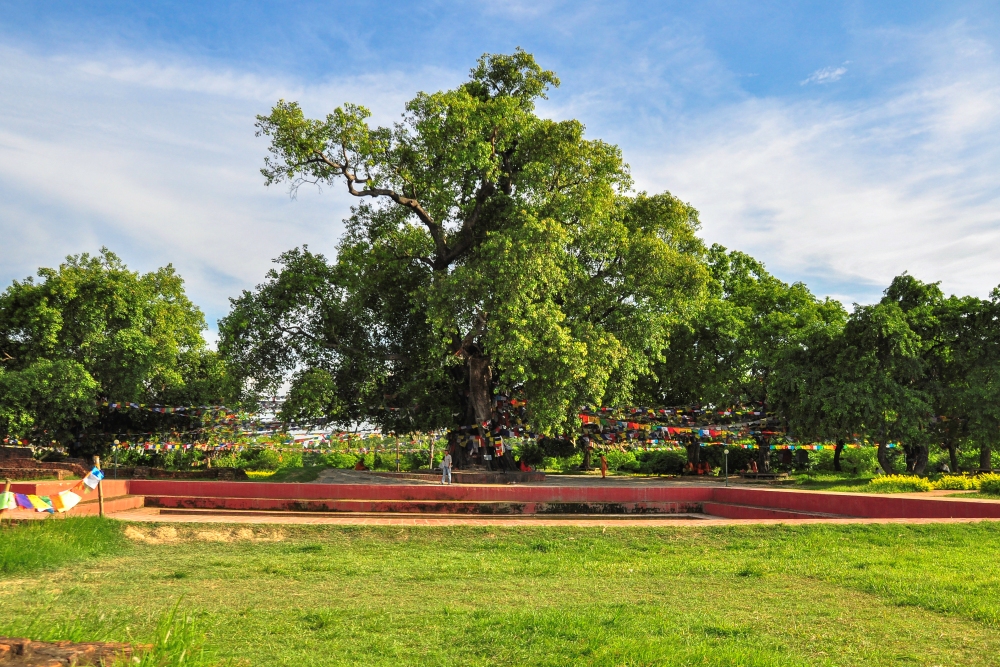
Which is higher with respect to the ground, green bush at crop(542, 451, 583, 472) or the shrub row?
the shrub row

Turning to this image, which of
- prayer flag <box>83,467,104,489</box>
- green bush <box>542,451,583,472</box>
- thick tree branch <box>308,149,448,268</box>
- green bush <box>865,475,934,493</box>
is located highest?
thick tree branch <box>308,149,448,268</box>

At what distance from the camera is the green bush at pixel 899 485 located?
629 inches

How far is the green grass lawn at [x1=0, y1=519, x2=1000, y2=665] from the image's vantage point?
5.15 metres

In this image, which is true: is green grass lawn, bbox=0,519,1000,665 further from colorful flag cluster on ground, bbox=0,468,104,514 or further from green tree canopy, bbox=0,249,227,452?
green tree canopy, bbox=0,249,227,452

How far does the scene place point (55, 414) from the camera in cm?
2423

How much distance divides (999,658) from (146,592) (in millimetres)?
7204

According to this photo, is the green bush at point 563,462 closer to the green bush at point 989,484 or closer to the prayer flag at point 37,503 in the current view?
the green bush at point 989,484

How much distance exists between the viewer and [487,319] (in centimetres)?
2050

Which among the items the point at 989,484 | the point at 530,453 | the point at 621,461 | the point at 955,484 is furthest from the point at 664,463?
the point at 989,484

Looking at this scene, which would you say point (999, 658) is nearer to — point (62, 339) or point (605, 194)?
point (605, 194)

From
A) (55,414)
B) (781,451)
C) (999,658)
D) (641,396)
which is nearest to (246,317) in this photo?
(55,414)

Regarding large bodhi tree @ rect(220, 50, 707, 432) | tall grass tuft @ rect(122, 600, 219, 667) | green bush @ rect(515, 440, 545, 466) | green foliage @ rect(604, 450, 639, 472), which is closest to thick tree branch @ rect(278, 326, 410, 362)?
large bodhi tree @ rect(220, 50, 707, 432)

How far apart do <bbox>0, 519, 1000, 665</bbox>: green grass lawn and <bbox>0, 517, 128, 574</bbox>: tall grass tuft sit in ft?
0.11

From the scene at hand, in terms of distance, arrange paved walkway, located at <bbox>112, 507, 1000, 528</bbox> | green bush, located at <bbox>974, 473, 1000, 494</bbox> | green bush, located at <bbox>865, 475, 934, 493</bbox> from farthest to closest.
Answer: green bush, located at <bbox>865, 475, 934, 493</bbox> → green bush, located at <bbox>974, 473, 1000, 494</bbox> → paved walkway, located at <bbox>112, 507, 1000, 528</bbox>
